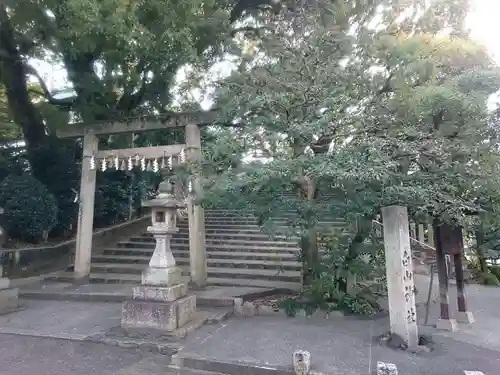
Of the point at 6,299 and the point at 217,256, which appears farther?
the point at 217,256

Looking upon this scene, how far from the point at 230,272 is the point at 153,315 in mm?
3758

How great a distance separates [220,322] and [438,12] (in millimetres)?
6567

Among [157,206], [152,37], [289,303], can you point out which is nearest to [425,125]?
[289,303]

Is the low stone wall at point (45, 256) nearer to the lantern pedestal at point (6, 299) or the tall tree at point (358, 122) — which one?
the lantern pedestal at point (6, 299)

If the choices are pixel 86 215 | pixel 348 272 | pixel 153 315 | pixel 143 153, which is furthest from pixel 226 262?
pixel 153 315

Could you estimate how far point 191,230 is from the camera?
26.6ft

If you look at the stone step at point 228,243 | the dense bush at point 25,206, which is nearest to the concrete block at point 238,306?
the stone step at point 228,243

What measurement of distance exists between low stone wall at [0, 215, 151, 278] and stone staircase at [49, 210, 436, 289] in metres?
0.33

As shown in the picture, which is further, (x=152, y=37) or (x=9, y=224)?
(x=9, y=224)

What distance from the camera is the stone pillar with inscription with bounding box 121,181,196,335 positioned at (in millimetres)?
5367

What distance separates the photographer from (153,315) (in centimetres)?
538

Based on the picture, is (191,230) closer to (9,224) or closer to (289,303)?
(289,303)

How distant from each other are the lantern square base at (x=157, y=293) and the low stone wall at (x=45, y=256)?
4121 mm

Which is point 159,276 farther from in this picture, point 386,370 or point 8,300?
point 8,300
